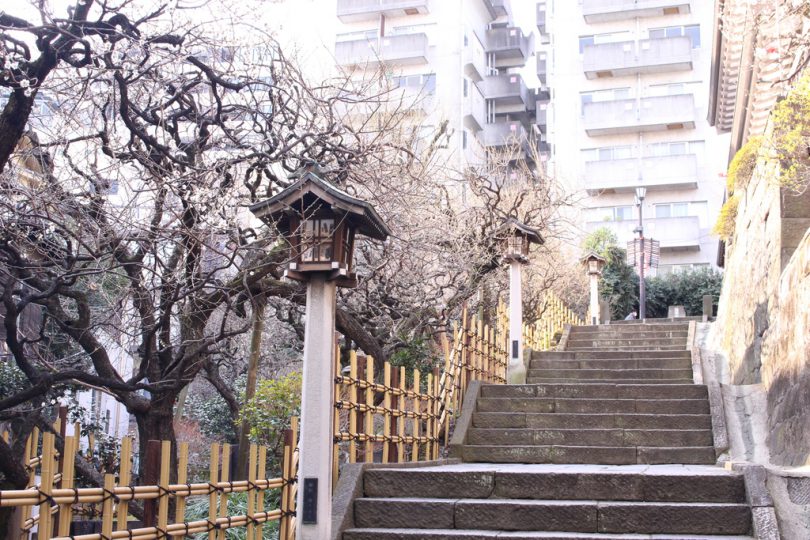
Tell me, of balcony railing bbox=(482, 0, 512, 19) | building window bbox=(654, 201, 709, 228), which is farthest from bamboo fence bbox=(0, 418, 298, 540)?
balcony railing bbox=(482, 0, 512, 19)

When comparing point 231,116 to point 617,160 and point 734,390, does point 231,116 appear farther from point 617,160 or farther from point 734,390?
point 617,160

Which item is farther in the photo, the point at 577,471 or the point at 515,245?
the point at 515,245

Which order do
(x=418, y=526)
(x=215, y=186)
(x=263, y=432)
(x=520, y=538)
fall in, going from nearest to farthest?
(x=520, y=538)
(x=418, y=526)
(x=215, y=186)
(x=263, y=432)

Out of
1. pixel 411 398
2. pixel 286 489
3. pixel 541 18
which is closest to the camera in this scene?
pixel 286 489

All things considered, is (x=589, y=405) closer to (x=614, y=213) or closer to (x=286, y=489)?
(x=286, y=489)

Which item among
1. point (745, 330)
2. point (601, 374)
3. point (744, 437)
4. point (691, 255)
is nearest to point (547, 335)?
point (601, 374)

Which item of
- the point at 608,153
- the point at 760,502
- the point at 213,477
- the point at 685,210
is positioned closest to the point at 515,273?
the point at 760,502

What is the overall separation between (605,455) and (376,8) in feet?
107

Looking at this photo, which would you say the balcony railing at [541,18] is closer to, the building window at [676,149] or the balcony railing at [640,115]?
the balcony railing at [640,115]

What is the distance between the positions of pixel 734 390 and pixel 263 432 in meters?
6.06

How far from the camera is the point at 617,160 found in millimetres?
38438

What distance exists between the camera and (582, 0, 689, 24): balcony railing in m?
39.1

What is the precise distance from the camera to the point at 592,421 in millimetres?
10477

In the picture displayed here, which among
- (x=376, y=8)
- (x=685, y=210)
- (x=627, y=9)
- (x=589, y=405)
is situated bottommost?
(x=589, y=405)
